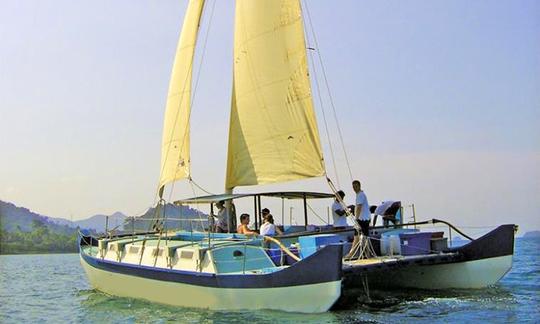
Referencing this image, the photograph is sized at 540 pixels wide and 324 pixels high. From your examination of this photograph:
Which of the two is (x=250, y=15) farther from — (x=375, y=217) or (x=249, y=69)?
(x=375, y=217)

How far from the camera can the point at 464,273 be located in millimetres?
16500

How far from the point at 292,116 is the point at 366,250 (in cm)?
518

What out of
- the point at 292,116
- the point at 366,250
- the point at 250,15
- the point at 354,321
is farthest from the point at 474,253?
the point at 250,15

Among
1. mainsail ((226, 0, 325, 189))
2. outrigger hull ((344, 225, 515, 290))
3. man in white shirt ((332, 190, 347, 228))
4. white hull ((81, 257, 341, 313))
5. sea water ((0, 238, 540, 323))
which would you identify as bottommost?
sea water ((0, 238, 540, 323))

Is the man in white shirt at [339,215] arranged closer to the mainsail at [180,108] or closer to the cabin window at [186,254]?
the cabin window at [186,254]

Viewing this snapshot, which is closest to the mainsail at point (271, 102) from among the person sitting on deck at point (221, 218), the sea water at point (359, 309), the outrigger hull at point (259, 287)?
the person sitting on deck at point (221, 218)

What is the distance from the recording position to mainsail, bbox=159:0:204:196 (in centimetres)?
2222

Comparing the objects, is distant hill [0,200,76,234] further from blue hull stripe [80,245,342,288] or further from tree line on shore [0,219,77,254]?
blue hull stripe [80,245,342,288]

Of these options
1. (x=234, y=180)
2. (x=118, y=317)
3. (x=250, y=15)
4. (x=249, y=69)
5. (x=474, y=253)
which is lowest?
(x=118, y=317)

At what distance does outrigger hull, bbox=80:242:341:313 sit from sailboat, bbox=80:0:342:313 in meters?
0.03

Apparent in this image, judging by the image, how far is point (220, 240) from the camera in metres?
16.6

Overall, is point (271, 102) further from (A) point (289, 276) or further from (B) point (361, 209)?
(A) point (289, 276)

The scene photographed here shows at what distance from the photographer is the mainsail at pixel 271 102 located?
1891cm

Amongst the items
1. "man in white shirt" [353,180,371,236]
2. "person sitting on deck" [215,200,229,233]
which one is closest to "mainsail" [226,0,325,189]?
"person sitting on deck" [215,200,229,233]
